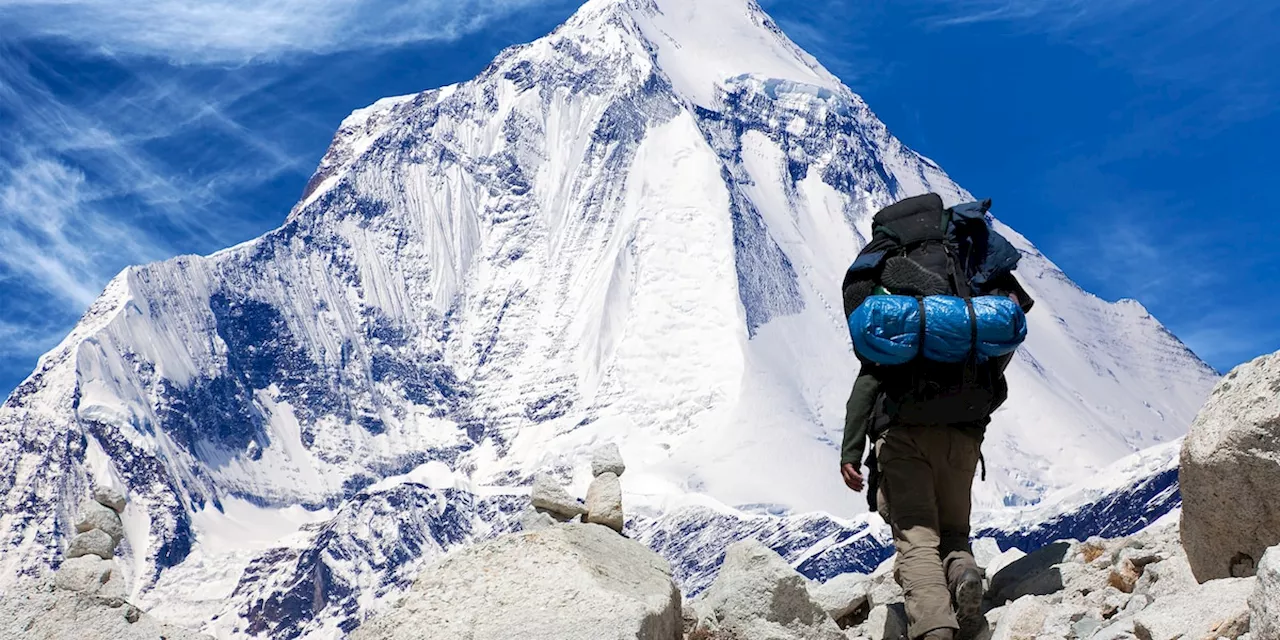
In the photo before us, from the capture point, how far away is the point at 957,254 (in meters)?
9.88

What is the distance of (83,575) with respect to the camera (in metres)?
13.0

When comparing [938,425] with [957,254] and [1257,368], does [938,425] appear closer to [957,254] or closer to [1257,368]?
[957,254]

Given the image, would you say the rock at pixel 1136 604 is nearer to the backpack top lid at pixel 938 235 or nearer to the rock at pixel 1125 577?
the rock at pixel 1125 577

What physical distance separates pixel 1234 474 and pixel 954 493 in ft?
5.65

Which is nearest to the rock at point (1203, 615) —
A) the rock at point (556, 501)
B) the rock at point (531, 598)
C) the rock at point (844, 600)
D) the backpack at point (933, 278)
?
the backpack at point (933, 278)

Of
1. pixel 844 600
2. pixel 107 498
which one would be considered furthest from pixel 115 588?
pixel 844 600

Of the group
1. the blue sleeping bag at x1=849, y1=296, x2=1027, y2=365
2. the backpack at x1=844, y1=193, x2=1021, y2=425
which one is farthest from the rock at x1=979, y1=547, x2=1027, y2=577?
the blue sleeping bag at x1=849, y1=296, x2=1027, y2=365

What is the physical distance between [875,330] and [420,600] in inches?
118

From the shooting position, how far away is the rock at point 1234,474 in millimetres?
8812

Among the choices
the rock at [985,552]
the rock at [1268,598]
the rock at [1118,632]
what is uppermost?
the rock at [985,552]

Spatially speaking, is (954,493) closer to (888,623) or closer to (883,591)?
(888,623)

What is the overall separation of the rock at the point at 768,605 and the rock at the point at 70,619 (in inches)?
163

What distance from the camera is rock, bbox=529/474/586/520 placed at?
44.9 feet

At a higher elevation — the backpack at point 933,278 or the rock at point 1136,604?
the backpack at point 933,278
